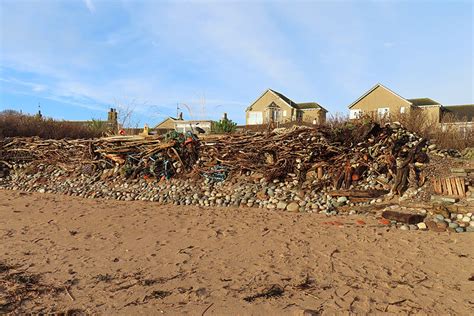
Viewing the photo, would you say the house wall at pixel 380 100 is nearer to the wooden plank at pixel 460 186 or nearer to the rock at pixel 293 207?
the wooden plank at pixel 460 186

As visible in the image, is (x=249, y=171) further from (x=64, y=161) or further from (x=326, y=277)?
(x=64, y=161)

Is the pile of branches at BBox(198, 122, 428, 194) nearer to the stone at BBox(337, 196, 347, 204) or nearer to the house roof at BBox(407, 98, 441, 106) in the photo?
the stone at BBox(337, 196, 347, 204)

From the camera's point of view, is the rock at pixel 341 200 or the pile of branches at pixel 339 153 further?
the pile of branches at pixel 339 153

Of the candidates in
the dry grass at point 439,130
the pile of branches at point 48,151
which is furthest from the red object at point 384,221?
the pile of branches at point 48,151

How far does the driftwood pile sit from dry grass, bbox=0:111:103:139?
398 cm

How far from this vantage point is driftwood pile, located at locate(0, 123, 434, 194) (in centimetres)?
599

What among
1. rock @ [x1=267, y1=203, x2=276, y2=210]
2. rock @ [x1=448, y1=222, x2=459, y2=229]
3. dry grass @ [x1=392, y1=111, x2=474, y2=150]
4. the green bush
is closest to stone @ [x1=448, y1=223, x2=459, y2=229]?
rock @ [x1=448, y1=222, x2=459, y2=229]

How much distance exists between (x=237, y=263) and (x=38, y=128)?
11.8 meters

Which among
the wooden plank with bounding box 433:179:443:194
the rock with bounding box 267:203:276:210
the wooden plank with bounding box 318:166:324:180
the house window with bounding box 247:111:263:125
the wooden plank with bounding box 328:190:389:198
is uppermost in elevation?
the house window with bounding box 247:111:263:125

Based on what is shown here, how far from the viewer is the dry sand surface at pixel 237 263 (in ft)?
8.15

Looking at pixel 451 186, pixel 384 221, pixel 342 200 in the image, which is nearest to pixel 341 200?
pixel 342 200

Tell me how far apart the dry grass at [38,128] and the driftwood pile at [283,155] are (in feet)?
13.0

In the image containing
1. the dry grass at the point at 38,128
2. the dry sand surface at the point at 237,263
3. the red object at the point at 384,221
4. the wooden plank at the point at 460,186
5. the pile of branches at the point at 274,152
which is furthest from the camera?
the dry grass at the point at 38,128

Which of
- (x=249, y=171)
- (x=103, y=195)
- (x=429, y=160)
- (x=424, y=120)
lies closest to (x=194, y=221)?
(x=249, y=171)
